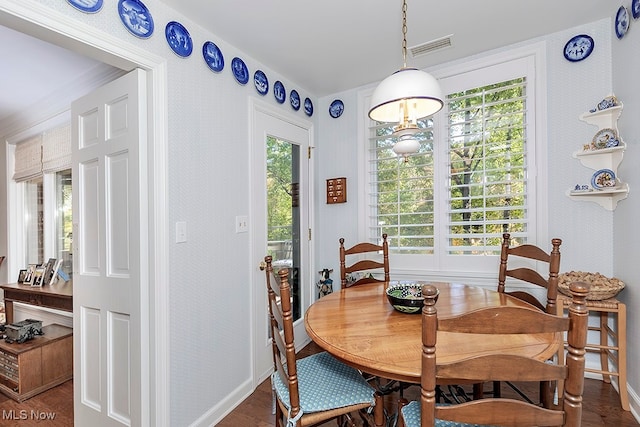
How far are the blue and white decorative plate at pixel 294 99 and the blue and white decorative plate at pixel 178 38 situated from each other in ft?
3.54

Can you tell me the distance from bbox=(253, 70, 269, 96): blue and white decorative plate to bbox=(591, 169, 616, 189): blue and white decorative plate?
97.0 inches

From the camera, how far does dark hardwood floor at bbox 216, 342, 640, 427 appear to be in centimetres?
177

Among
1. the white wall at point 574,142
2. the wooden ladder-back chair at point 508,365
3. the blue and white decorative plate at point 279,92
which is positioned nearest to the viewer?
the wooden ladder-back chair at point 508,365

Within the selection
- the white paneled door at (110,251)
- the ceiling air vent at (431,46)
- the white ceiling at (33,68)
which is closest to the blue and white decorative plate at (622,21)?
the ceiling air vent at (431,46)

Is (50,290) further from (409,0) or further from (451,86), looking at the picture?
(451,86)

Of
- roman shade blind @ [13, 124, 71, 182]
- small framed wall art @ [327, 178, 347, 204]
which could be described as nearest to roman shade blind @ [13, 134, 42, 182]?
roman shade blind @ [13, 124, 71, 182]

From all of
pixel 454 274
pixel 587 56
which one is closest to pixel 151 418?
pixel 454 274

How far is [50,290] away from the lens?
254cm

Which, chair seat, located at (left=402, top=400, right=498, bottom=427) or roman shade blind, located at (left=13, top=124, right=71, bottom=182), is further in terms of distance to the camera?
roman shade blind, located at (left=13, top=124, right=71, bottom=182)

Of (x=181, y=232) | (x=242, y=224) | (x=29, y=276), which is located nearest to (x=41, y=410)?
(x=29, y=276)

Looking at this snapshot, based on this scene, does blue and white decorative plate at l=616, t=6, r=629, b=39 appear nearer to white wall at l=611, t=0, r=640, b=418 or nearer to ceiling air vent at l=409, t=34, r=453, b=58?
white wall at l=611, t=0, r=640, b=418

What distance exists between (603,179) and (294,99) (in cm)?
243

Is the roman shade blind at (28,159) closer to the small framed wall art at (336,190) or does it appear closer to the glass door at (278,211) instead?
the glass door at (278,211)

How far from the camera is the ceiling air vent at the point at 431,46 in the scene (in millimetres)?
2250
